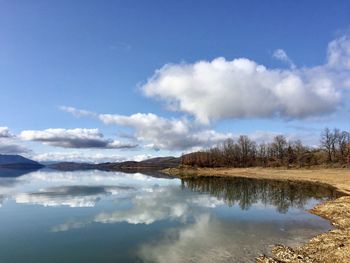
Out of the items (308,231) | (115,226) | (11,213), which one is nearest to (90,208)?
(11,213)

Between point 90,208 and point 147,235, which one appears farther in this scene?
point 90,208

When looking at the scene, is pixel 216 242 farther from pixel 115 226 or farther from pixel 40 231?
pixel 40 231

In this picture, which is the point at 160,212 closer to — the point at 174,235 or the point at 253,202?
the point at 174,235

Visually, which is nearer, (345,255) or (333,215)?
(345,255)

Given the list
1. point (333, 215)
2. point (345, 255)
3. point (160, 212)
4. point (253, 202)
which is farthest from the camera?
point (253, 202)

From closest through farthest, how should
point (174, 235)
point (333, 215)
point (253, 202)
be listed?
point (174, 235), point (333, 215), point (253, 202)

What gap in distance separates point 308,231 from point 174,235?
12890mm

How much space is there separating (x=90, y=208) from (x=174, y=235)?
64.2ft

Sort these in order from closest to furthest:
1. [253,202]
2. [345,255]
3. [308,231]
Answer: [345,255], [308,231], [253,202]

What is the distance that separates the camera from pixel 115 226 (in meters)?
34.1

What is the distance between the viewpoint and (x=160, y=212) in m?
43.2

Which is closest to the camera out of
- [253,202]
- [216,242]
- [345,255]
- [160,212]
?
[345,255]

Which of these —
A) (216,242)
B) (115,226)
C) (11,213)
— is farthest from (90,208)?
(216,242)

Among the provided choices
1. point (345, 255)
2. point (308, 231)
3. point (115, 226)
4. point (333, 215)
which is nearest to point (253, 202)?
point (333, 215)
